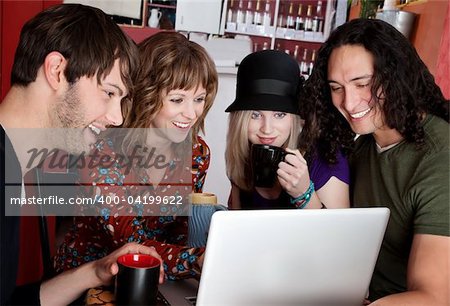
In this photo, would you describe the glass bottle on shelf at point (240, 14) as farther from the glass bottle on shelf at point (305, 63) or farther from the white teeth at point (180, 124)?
the white teeth at point (180, 124)

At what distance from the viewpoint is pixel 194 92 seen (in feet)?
5.03

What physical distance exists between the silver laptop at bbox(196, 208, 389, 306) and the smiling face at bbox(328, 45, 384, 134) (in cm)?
44

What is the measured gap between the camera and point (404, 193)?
4.04 feet

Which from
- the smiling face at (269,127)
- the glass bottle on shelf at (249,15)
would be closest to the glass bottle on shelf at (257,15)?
the glass bottle on shelf at (249,15)

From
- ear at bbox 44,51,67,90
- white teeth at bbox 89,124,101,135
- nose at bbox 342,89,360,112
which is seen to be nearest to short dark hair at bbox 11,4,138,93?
ear at bbox 44,51,67,90

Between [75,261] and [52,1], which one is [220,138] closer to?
[52,1]

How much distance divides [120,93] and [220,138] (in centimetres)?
221

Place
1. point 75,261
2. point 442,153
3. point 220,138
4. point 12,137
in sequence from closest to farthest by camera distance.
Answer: point 12,137 < point 442,153 < point 75,261 < point 220,138

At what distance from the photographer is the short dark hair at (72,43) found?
1.12 meters

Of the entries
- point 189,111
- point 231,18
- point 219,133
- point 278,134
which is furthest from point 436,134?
point 231,18

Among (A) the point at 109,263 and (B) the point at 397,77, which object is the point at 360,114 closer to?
Answer: (B) the point at 397,77

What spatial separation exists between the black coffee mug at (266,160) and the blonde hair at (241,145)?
301 millimetres

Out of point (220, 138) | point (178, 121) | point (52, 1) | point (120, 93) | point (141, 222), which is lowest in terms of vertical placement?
point (220, 138)

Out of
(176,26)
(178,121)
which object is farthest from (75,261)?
(176,26)
